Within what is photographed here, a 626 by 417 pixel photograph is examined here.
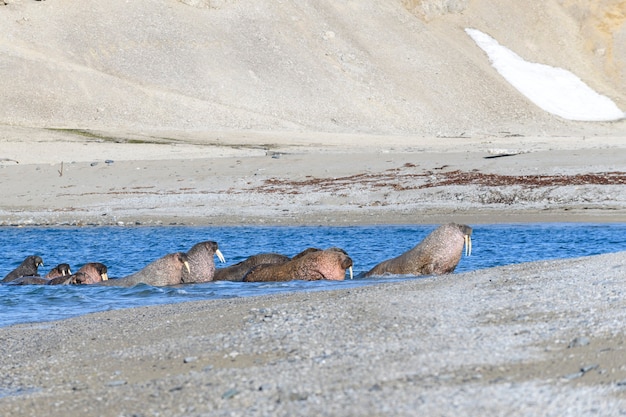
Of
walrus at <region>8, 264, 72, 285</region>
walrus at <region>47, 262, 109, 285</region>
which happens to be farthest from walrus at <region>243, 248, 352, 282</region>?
walrus at <region>8, 264, 72, 285</region>

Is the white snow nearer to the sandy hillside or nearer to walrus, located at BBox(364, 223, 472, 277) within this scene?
the sandy hillside

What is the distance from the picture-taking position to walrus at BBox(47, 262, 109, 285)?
14586mm

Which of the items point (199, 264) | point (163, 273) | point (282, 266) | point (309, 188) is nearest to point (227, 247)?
point (199, 264)

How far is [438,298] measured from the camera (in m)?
9.05

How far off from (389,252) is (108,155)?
63.8 ft

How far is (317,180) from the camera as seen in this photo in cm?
2864

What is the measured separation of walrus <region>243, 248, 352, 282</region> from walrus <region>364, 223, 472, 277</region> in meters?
0.79

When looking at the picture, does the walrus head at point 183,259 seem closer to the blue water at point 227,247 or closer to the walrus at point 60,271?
the blue water at point 227,247

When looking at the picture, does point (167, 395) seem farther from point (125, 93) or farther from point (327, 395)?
point (125, 93)

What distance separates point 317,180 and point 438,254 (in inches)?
576

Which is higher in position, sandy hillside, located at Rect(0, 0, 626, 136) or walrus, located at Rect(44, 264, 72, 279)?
sandy hillside, located at Rect(0, 0, 626, 136)

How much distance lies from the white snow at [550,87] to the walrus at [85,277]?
50502 millimetres

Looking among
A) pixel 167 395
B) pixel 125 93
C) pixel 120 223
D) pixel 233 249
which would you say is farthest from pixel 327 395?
pixel 125 93

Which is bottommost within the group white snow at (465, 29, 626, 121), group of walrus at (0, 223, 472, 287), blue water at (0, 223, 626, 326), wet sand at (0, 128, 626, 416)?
blue water at (0, 223, 626, 326)
